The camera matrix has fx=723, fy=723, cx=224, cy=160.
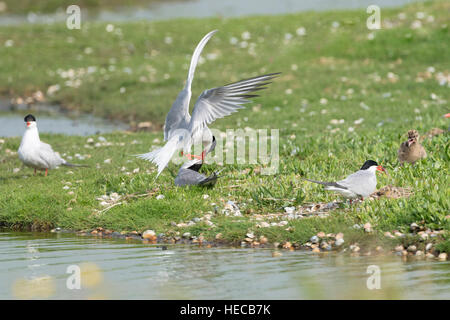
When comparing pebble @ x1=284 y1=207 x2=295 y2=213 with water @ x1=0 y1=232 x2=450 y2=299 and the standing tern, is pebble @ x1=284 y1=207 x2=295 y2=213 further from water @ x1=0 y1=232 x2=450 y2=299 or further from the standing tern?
the standing tern

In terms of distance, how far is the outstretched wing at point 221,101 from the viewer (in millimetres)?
10898

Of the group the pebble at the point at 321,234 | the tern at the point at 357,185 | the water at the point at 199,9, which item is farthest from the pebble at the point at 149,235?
the water at the point at 199,9

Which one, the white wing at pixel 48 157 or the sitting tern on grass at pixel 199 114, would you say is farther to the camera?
the white wing at pixel 48 157

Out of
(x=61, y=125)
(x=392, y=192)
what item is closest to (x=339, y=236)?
(x=392, y=192)

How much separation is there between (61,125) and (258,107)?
19.5ft

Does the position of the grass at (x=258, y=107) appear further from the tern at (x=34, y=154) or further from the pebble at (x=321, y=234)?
the tern at (x=34, y=154)

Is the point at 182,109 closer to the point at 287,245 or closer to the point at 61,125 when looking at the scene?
the point at 287,245

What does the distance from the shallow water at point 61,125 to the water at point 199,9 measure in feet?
54.3

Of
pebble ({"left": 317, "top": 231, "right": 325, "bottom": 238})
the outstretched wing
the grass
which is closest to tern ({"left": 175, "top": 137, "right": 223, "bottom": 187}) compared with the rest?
the grass

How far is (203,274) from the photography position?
8.55 metres

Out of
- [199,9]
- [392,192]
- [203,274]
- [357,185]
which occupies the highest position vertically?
[199,9]

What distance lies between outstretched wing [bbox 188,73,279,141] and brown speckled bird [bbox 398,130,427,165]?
2916mm

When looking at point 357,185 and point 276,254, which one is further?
point 357,185
